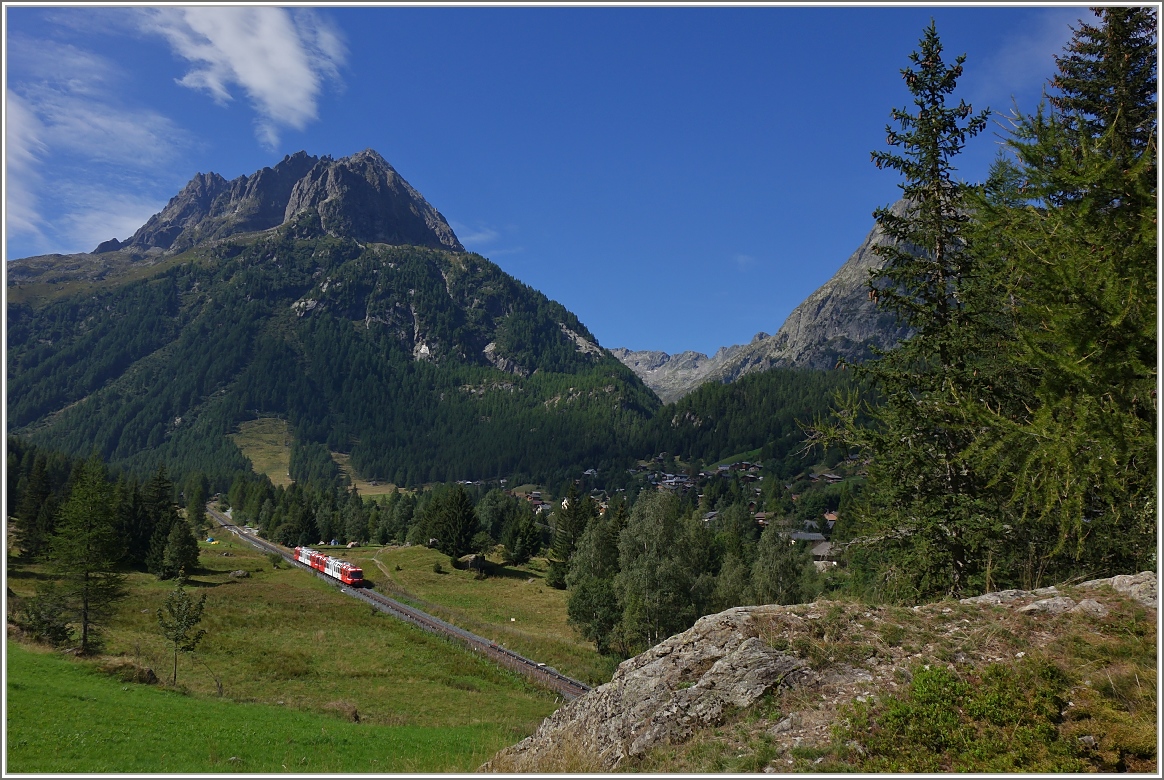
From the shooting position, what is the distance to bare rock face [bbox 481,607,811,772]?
34.4 feet

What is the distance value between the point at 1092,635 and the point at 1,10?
21522 mm

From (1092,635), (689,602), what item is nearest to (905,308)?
(1092,635)

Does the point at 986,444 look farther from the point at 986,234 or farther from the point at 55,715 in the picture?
the point at 55,715

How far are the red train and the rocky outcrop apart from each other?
71886mm

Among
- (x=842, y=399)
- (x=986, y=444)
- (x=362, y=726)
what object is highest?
(x=842, y=399)

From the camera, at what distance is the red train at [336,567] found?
77.1 metres

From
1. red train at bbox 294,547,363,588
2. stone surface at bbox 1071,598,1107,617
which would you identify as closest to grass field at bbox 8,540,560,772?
red train at bbox 294,547,363,588

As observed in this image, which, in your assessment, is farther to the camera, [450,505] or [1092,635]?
[450,505]

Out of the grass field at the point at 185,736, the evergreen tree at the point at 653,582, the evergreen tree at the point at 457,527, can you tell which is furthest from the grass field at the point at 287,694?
the evergreen tree at the point at 457,527

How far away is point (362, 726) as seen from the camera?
1025 inches

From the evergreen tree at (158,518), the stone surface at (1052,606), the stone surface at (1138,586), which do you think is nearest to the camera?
the stone surface at (1138,586)

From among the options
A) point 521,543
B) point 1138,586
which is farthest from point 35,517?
point 1138,586

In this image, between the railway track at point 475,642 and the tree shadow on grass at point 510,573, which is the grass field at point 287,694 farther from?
the tree shadow on grass at point 510,573

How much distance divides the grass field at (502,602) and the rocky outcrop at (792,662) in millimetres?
34591
